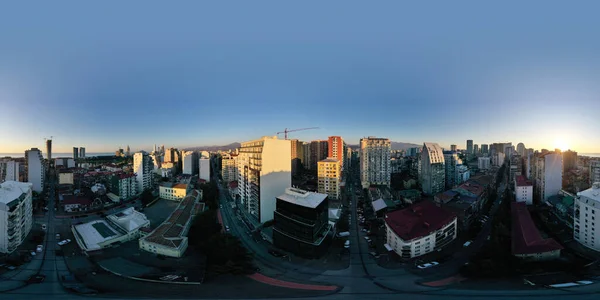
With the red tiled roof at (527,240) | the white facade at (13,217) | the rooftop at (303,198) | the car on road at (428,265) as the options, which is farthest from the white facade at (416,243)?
the white facade at (13,217)

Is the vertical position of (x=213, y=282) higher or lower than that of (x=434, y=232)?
lower

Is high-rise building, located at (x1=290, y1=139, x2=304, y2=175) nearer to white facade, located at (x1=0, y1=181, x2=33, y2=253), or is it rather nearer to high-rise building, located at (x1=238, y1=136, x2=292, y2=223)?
high-rise building, located at (x1=238, y1=136, x2=292, y2=223)

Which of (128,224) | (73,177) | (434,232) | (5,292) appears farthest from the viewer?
(73,177)

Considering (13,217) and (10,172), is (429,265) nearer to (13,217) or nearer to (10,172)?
(13,217)

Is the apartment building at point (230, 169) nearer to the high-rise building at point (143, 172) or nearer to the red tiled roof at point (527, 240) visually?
the high-rise building at point (143, 172)

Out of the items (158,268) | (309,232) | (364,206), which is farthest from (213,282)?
(364,206)

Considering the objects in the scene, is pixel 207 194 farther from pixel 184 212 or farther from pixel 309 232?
pixel 309 232
